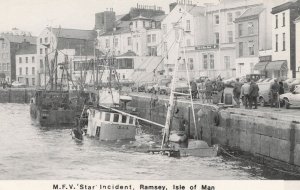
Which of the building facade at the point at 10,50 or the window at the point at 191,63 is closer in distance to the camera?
the window at the point at 191,63

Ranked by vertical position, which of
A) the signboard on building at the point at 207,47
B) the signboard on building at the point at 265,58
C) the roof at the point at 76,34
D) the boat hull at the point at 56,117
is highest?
the roof at the point at 76,34

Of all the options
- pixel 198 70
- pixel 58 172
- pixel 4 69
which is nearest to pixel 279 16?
pixel 198 70

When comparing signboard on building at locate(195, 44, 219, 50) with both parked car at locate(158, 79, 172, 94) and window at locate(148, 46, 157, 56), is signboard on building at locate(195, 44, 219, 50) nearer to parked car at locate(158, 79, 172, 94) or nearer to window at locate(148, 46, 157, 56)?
window at locate(148, 46, 157, 56)

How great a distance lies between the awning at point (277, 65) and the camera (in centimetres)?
3541

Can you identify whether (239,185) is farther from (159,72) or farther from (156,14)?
(156,14)

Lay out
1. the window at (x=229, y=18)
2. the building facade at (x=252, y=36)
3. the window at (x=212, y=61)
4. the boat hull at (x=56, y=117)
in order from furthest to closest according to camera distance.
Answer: the window at (x=229, y=18)
the window at (x=212, y=61)
the building facade at (x=252, y=36)
the boat hull at (x=56, y=117)

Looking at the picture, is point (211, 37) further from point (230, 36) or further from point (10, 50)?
point (10, 50)

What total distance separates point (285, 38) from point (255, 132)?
19.4 metres

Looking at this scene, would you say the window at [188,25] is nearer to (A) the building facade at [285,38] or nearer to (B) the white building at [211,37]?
(B) the white building at [211,37]

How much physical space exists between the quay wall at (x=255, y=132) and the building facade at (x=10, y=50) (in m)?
48.2

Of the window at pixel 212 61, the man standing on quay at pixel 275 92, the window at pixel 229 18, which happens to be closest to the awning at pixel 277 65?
the window at pixel 212 61

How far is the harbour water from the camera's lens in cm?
1614

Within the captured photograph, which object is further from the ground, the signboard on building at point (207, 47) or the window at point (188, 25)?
the window at point (188, 25)

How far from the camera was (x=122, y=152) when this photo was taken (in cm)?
2112
